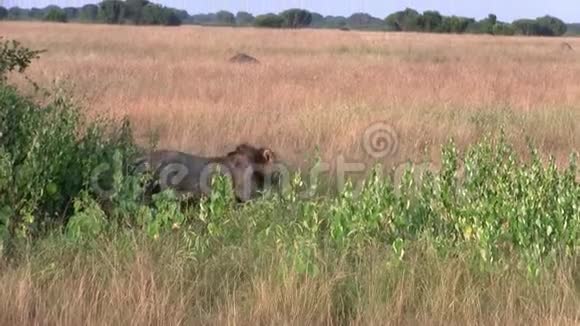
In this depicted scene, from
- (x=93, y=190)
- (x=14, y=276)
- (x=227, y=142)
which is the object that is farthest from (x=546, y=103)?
(x=14, y=276)

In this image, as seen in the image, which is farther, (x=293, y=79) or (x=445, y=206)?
(x=293, y=79)

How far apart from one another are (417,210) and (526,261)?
759 mm

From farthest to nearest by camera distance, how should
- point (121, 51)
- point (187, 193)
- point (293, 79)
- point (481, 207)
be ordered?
point (121, 51), point (293, 79), point (187, 193), point (481, 207)

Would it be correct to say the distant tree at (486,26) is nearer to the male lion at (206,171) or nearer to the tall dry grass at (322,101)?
the tall dry grass at (322,101)

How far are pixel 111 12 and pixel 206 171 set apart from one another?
48.3m

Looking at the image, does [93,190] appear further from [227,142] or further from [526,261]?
[227,142]

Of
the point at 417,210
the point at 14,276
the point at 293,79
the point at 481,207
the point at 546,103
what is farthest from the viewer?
the point at 293,79

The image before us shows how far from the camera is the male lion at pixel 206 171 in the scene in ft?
18.7

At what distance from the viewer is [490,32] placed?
59.5 meters

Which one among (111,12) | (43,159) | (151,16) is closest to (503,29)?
(151,16)

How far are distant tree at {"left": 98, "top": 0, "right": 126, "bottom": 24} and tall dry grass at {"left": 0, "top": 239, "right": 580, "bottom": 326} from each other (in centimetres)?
4881

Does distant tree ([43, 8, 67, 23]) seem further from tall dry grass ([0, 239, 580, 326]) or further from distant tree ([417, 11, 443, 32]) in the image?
tall dry grass ([0, 239, 580, 326])

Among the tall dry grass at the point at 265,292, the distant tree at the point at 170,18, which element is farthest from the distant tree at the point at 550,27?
the tall dry grass at the point at 265,292

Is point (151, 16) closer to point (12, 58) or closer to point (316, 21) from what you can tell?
point (316, 21)
